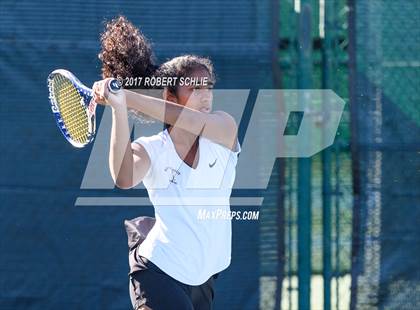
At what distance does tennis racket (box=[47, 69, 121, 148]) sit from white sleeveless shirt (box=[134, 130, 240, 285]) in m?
0.32

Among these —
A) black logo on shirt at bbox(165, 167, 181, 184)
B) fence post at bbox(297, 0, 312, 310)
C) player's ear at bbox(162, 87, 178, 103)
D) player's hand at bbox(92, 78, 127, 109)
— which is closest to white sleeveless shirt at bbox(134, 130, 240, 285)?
black logo on shirt at bbox(165, 167, 181, 184)

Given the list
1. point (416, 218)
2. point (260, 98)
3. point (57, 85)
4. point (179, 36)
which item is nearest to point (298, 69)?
point (260, 98)

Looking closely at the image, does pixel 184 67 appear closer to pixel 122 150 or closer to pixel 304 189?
pixel 122 150

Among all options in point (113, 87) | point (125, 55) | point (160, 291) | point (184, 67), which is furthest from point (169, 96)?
point (160, 291)

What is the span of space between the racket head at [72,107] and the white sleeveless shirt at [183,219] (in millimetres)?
316

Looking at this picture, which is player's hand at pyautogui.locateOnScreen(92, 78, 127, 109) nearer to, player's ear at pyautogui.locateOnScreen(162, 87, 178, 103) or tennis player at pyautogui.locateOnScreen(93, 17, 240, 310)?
tennis player at pyautogui.locateOnScreen(93, 17, 240, 310)

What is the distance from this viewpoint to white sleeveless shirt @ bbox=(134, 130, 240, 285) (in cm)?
338

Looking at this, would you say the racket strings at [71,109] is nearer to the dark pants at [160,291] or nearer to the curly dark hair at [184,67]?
the curly dark hair at [184,67]

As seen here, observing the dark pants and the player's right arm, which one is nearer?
the player's right arm

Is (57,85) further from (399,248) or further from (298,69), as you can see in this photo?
(399,248)

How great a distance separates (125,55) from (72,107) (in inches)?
13.6

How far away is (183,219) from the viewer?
11.1ft

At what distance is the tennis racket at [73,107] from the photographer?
3639 mm

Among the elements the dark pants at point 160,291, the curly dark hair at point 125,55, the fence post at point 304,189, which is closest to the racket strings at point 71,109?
the curly dark hair at point 125,55
